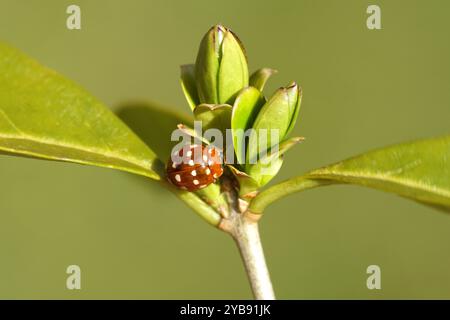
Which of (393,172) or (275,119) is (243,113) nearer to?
(275,119)

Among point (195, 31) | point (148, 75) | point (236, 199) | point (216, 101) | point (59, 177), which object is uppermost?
point (195, 31)

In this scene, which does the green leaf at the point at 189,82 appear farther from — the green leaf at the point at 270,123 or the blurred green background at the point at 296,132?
the blurred green background at the point at 296,132

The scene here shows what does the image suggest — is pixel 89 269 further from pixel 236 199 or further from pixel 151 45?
pixel 236 199

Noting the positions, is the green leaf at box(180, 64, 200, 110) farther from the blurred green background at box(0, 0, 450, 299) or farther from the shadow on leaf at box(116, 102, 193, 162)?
the blurred green background at box(0, 0, 450, 299)

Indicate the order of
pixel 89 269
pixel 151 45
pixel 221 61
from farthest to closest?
1. pixel 151 45
2. pixel 89 269
3. pixel 221 61

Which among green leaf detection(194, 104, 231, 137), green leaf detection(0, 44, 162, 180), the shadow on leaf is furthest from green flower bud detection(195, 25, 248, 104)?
the shadow on leaf

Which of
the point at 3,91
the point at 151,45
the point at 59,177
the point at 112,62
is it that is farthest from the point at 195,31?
the point at 3,91

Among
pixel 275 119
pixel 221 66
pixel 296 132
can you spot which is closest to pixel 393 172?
pixel 275 119
